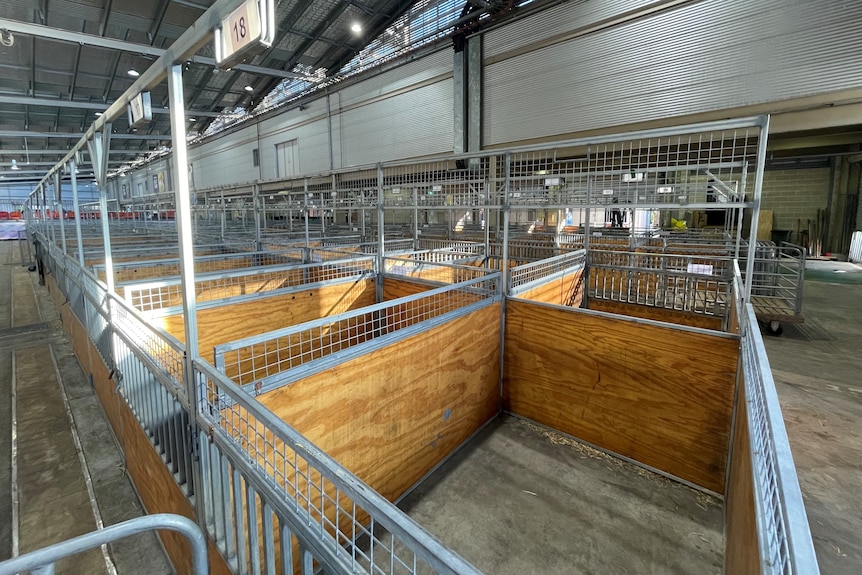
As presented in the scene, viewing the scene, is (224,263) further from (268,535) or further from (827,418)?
(827,418)

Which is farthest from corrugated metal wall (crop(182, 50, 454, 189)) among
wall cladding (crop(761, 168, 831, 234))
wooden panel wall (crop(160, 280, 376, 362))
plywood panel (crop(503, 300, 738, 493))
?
wall cladding (crop(761, 168, 831, 234))

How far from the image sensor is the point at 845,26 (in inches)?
206

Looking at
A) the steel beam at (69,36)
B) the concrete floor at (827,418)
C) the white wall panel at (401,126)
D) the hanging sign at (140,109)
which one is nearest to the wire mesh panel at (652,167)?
the concrete floor at (827,418)

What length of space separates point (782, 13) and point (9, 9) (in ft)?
40.8

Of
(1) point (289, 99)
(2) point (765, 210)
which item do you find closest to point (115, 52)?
(1) point (289, 99)

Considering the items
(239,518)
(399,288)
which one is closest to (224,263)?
(399,288)

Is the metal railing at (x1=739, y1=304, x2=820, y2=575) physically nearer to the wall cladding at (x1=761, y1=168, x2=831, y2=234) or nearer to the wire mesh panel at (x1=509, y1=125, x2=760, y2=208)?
the wire mesh panel at (x1=509, y1=125, x2=760, y2=208)

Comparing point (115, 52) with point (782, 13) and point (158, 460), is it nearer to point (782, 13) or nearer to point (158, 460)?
point (158, 460)

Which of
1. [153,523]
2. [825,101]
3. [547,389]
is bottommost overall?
[547,389]

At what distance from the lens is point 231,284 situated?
3826 mm

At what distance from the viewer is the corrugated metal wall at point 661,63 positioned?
5422 millimetres

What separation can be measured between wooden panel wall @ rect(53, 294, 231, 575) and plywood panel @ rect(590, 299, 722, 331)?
4.64 m

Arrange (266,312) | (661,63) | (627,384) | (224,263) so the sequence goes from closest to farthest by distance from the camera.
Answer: (627,384) → (266,312) → (224,263) → (661,63)

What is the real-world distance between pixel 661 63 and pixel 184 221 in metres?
7.81
